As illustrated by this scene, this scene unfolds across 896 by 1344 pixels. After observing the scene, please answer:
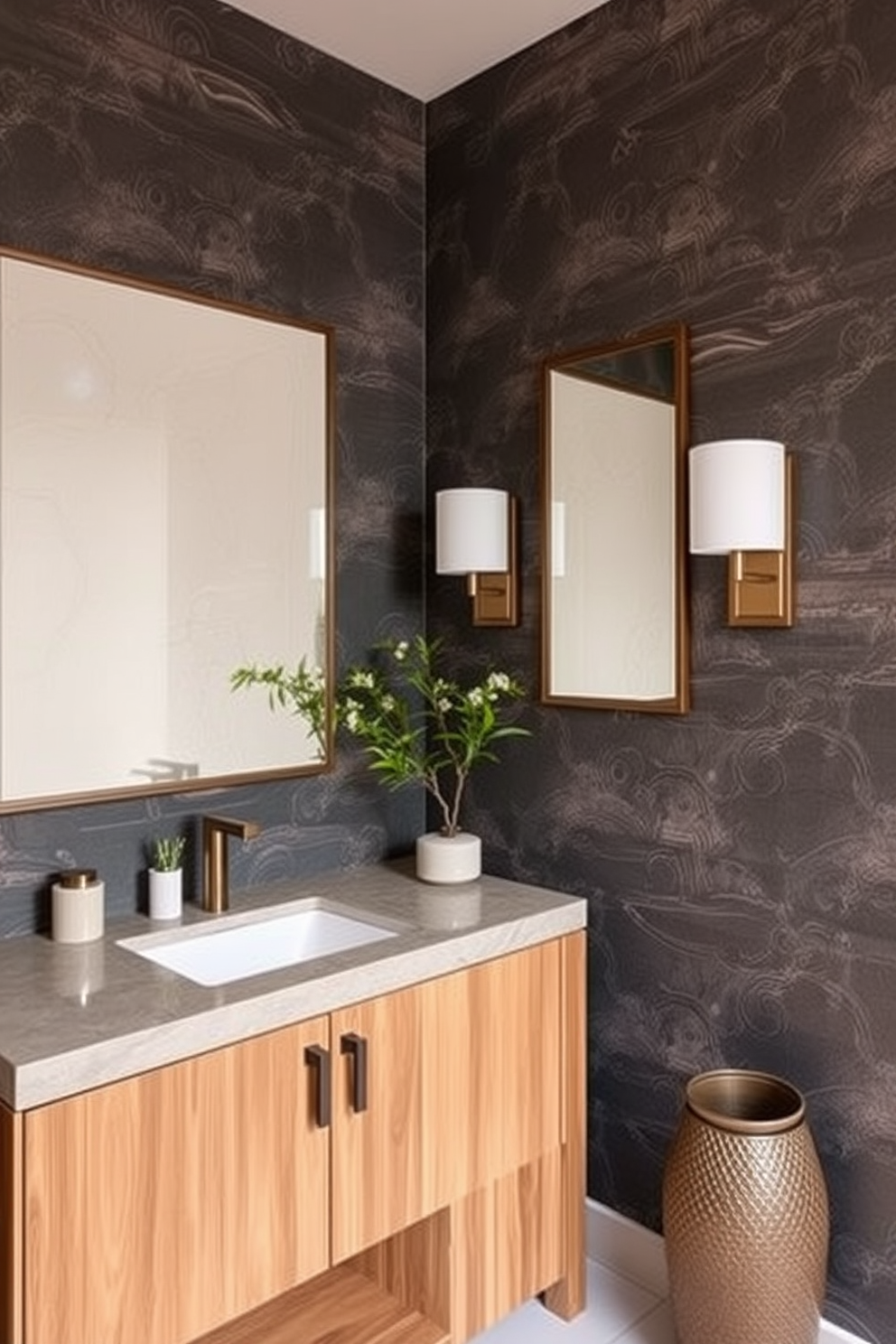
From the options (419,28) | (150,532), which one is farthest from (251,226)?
(150,532)

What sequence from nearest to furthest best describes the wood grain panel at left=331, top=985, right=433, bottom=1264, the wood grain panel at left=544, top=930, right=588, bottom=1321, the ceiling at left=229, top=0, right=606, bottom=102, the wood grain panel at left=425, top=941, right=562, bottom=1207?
1. the wood grain panel at left=331, top=985, right=433, bottom=1264
2. the wood grain panel at left=425, top=941, right=562, bottom=1207
3. the wood grain panel at left=544, top=930, right=588, bottom=1321
4. the ceiling at left=229, top=0, right=606, bottom=102

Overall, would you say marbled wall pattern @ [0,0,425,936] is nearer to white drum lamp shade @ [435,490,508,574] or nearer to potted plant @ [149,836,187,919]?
potted plant @ [149,836,187,919]

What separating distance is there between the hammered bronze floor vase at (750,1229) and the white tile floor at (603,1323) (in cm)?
25

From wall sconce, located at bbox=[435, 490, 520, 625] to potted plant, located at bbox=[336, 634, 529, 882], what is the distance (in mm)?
218

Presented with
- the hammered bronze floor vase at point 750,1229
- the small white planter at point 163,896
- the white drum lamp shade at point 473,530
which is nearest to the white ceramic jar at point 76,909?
the small white planter at point 163,896

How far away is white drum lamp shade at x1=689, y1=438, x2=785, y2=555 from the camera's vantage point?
1714mm

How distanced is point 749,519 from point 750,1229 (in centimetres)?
117

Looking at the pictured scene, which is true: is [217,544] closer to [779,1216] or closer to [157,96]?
[157,96]

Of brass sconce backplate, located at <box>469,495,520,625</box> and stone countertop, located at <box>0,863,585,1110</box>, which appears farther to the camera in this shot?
brass sconce backplate, located at <box>469,495,520,625</box>

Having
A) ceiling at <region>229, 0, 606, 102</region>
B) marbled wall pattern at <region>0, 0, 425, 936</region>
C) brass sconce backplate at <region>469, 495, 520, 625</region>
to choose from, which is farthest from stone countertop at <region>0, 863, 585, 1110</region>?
ceiling at <region>229, 0, 606, 102</region>

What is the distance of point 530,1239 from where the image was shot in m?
1.91

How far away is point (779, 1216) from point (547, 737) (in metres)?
1.00

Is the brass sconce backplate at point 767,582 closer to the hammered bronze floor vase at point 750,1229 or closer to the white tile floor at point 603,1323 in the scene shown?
the hammered bronze floor vase at point 750,1229

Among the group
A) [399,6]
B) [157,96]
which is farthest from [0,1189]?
[399,6]
